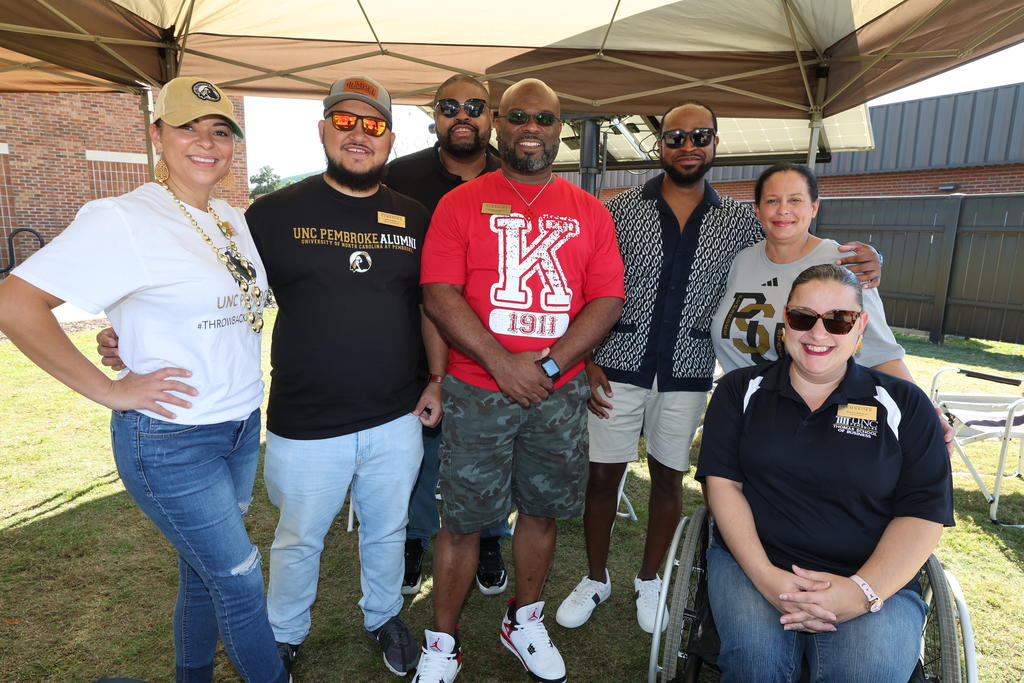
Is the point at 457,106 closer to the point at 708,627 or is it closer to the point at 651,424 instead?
the point at 651,424

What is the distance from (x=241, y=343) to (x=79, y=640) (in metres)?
1.78

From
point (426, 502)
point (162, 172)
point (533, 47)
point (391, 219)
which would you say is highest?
point (533, 47)

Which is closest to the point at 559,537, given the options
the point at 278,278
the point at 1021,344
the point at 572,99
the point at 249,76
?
the point at 278,278

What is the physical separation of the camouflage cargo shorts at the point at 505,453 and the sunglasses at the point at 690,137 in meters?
1.14

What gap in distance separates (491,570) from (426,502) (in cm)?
49

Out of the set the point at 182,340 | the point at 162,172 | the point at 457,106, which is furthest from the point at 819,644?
the point at 457,106

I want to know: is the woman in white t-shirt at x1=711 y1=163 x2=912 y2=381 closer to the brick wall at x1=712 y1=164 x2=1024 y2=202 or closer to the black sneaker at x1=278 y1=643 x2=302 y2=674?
the black sneaker at x1=278 y1=643 x2=302 y2=674

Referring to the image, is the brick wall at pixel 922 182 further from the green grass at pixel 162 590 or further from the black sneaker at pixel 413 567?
the black sneaker at pixel 413 567

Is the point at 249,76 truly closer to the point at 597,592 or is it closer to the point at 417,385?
the point at 417,385

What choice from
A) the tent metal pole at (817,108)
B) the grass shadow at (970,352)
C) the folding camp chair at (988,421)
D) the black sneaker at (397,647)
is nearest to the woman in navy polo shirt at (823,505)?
the black sneaker at (397,647)

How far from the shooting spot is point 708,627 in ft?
6.21

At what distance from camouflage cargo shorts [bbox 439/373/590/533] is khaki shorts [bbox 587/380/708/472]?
1.22ft

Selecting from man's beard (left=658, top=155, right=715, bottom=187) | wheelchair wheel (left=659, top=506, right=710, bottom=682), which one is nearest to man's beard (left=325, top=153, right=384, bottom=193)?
man's beard (left=658, top=155, right=715, bottom=187)

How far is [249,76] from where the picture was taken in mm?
4594
